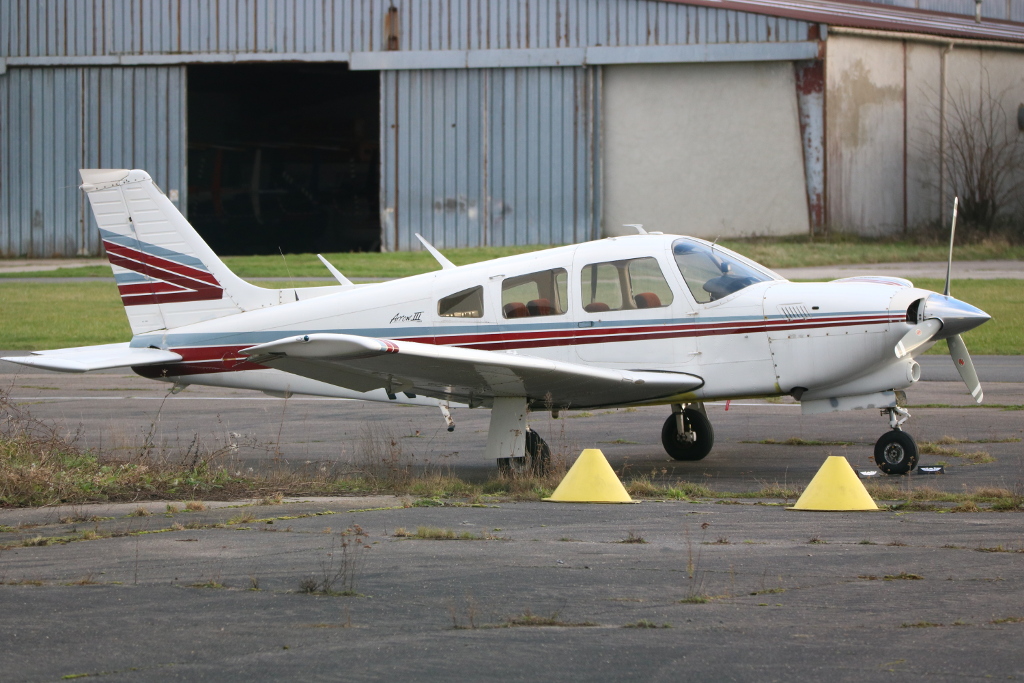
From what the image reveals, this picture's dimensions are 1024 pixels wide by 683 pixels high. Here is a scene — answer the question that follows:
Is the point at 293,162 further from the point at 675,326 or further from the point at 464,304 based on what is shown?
the point at 675,326

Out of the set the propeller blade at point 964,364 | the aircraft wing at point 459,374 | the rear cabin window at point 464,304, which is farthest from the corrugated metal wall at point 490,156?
the aircraft wing at point 459,374

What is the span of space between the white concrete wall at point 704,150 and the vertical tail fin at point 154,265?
783 inches

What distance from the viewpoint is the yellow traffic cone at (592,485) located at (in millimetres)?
8477

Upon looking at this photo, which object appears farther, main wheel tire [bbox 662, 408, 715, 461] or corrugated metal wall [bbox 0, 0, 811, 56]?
corrugated metal wall [bbox 0, 0, 811, 56]

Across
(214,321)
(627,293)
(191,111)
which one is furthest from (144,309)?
(191,111)

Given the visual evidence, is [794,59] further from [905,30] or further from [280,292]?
[280,292]

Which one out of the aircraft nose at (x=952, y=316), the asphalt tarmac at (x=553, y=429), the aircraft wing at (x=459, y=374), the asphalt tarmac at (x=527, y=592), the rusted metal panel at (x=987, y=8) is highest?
the rusted metal panel at (x=987, y=8)

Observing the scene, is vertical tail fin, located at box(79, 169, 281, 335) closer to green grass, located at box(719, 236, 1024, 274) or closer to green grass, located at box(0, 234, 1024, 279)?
green grass, located at box(0, 234, 1024, 279)

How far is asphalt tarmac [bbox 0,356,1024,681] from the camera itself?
189 inches

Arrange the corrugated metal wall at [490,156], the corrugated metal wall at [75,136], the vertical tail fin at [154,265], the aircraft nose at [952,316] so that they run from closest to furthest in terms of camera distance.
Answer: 1. the aircraft nose at [952,316]
2. the vertical tail fin at [154,265]
3. the corrugated metal wall at [490,156]
4. the corrugated metal wall at [75,136]

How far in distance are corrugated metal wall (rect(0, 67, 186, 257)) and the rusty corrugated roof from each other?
1448 cm

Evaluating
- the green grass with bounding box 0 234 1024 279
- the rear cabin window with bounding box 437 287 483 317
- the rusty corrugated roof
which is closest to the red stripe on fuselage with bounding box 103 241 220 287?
the rear cabin window with bounding box 437 287 483 317

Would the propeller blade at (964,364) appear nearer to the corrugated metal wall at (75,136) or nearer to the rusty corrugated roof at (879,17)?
the rusty corrugated roof at (879,17)

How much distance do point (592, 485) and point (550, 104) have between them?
75.4 feet
